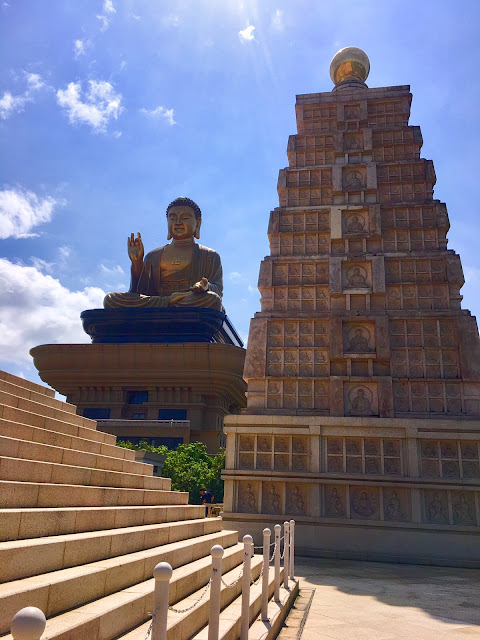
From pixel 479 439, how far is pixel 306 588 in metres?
9.24

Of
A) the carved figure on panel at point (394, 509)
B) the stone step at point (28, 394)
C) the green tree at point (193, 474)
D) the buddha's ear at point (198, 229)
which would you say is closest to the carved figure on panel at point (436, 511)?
the carved figure on panel at point (394, 509)

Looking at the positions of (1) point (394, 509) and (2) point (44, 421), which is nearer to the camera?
(2) point (44, 421)

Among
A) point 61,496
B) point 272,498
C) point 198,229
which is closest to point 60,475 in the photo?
point 61,496

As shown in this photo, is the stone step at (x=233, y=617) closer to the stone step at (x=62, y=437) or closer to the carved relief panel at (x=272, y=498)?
the stone step at (x=62, y=437)

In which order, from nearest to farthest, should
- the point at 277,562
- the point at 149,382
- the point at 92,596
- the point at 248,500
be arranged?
1. the point at 92,596
2. the point at 277,562
3. the point at 248,500
4. the point at 149,382

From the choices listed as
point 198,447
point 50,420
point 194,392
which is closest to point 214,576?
point 50,420

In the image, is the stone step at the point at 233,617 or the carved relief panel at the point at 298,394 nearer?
the stone step at the point at 233,617

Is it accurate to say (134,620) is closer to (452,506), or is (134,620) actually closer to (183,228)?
(452,506)

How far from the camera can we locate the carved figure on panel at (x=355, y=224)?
70.6 ft

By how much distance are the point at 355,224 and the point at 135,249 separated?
29011 mm

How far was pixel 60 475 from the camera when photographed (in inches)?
241

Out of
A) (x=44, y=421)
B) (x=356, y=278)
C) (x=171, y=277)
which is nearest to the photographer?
(x=44, y=421)

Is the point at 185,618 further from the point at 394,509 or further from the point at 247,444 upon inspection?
the point at 394,509

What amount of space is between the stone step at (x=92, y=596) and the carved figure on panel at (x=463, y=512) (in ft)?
43.2
